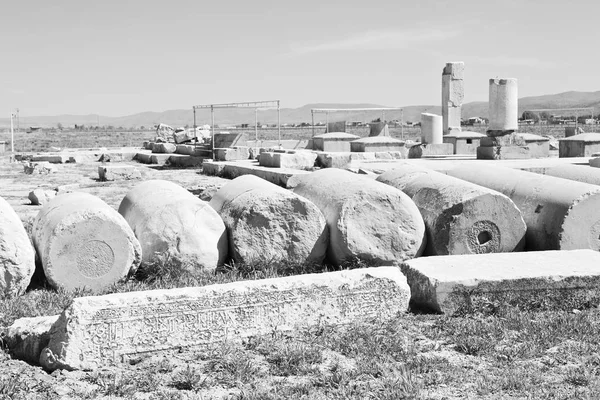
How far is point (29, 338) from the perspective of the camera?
4.41 metres

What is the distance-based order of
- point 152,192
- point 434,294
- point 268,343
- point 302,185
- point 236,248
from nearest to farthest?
point 268,343 → point 434,294 → point 236,248 → point 152,192 → point 302,185

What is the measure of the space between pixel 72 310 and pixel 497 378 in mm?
2567

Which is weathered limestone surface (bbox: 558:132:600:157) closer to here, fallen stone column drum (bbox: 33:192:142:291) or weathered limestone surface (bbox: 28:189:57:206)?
weathered limestone surface (bbox: 28:189:57:206)

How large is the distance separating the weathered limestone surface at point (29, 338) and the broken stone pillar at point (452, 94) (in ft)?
81.0

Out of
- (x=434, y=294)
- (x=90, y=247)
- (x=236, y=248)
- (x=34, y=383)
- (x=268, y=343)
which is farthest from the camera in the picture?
(x=236, y=248)

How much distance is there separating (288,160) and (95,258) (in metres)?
11.8

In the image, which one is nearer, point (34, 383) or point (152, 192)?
point (34, 383)

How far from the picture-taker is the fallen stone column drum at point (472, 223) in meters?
6.72

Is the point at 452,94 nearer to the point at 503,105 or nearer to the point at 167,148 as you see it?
the point at 503,105

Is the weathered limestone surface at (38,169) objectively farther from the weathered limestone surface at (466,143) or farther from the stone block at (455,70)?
the stone block at (455,70)

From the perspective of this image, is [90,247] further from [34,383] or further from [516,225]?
[516,225]

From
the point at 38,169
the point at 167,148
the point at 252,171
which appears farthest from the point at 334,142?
the point at 38,169

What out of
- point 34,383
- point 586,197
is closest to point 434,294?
point 586,197

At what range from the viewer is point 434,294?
527 centimetres
